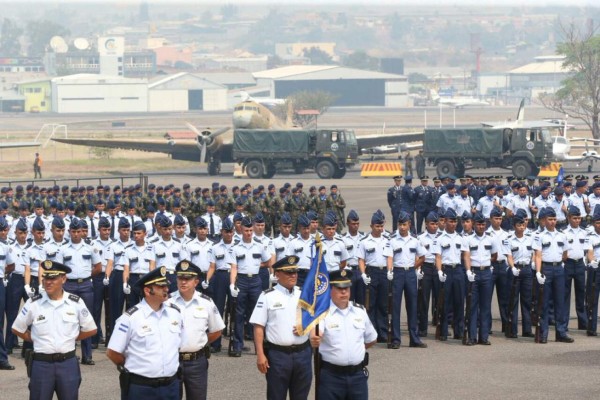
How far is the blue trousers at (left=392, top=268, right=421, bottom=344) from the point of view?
15555 mm

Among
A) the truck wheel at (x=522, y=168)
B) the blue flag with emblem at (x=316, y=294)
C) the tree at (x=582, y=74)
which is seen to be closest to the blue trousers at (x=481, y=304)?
the blue flag with emblem at (x=316, y=294)

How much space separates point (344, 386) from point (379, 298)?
19.6 ft

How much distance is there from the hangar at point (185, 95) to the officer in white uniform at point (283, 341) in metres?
156

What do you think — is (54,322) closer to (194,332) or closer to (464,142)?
(194,332)

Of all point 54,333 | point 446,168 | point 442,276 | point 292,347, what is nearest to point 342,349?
point 292,347

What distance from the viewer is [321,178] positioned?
48406mm

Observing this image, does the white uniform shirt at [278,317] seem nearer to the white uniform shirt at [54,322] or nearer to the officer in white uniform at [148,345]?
the officer in white uniform at [148,345]

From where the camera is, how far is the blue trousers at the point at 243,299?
15094 mm

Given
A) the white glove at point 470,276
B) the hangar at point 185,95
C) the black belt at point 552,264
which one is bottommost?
the white glove at point 470,276

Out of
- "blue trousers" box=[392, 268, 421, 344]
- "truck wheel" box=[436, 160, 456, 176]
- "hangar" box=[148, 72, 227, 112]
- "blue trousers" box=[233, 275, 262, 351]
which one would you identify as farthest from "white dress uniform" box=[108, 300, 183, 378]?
"hangar" box=[148, 72, 227, 112]

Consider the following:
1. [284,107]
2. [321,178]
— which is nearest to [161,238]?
[321,178]

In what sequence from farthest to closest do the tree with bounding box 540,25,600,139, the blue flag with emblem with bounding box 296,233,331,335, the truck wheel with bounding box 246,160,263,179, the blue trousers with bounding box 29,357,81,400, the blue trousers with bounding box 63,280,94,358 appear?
the tree with bounding box 540,25,600,139
the truck wheel with bounding box 246,160,263,179
the blue trousers with bounding box 63,280,94,358
the blue trousers with bounding box 29,357,81,400
the blue flag with emblem with bounding box 296,233,331,335

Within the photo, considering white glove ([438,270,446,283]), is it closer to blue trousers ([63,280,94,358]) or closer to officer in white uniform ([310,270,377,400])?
blue trousers ([63,280,94,358])

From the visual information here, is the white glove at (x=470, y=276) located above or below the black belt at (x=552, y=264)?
below
